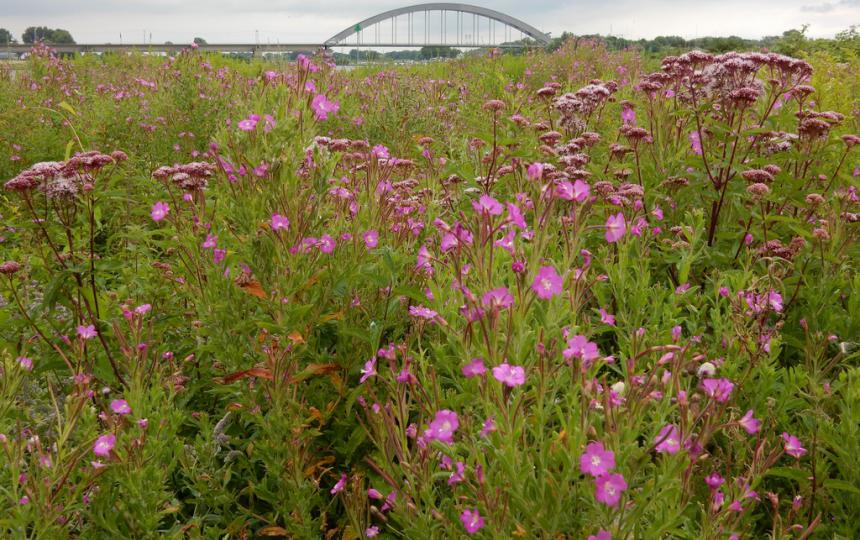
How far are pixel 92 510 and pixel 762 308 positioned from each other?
2.61 meters

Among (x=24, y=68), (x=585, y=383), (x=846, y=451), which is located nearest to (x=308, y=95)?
(x=585, y=383)

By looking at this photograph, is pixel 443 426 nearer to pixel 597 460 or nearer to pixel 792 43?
pixel 597 460

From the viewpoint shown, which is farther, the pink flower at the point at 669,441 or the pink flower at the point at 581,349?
the pink flower at the point at 581,349

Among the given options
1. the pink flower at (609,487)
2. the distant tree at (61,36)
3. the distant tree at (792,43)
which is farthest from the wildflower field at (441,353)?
the distant tree at (61,36)

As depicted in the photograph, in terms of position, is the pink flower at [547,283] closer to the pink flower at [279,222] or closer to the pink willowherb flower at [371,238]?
the pink flower at [279,222]

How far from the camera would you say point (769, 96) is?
14.0 feet

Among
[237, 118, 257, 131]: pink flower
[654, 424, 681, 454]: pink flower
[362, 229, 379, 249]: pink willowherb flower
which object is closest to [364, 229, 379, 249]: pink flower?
[362, 229, 379, 249]: pink willowherb flower

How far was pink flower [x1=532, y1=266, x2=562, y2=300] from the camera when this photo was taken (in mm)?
1683

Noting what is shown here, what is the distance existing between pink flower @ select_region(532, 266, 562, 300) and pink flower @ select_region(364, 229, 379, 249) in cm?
123

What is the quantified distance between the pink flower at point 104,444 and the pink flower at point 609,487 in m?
1.46

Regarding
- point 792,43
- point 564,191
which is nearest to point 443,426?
point 564,191

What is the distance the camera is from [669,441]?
4.98 ft

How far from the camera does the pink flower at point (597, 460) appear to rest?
1.40 m

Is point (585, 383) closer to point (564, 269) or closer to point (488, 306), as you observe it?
point (488, 306)
